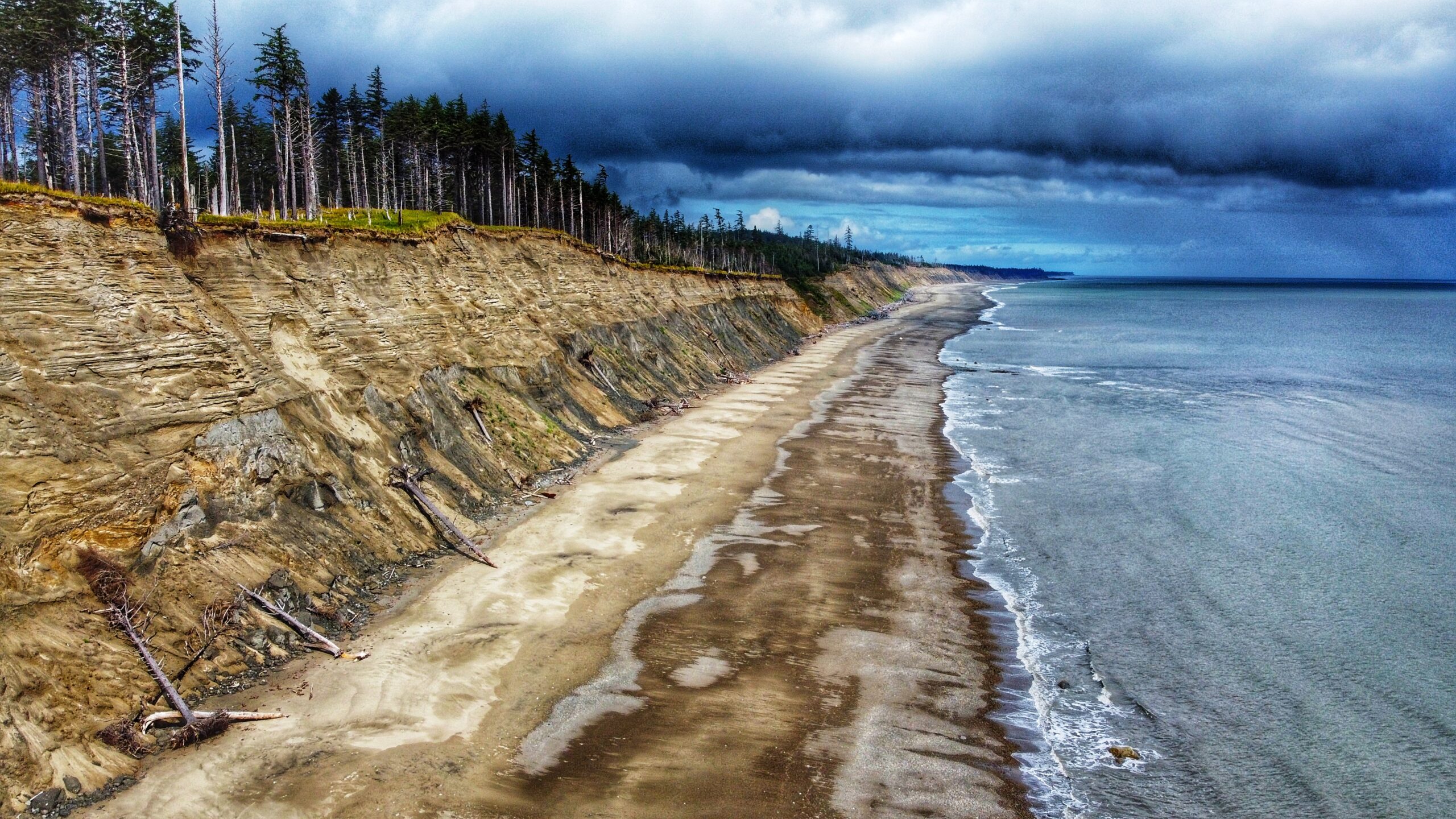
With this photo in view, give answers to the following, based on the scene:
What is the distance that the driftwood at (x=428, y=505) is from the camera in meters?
28.3

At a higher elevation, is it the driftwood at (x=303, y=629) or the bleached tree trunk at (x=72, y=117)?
the bleached tree trunk at (x=72, y=117)

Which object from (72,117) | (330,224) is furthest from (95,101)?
(330,224)

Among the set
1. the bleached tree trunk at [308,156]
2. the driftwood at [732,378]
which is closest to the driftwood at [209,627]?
the bleached tree trunk at [308,156]

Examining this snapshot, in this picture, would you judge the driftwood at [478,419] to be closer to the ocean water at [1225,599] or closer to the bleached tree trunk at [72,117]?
the bleached tree trunk at [72,117]

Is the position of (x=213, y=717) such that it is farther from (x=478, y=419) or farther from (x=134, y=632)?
(x=478, y=419)

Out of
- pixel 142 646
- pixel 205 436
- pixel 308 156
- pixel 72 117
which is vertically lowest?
pixel 142 646

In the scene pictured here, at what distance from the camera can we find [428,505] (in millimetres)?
28719

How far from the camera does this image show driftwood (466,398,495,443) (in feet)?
118

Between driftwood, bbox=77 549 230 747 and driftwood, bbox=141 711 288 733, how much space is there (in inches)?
2.0

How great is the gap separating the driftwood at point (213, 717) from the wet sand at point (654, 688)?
381 mm

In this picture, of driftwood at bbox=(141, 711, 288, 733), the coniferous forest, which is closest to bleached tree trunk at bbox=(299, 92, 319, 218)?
the coniferous forest

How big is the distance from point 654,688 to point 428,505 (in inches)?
508

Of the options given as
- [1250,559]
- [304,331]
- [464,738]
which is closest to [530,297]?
[304,331]

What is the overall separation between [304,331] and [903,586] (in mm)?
22839
